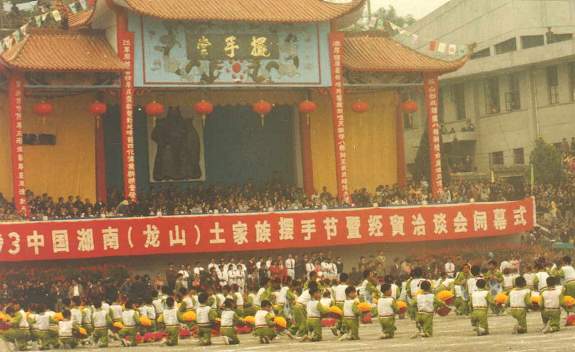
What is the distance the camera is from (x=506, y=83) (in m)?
52.8

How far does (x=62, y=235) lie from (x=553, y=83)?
24262mm

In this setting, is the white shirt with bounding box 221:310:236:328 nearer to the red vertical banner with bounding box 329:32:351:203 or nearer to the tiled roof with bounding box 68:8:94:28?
the red vertical banner with bounding box 329:32:351:203

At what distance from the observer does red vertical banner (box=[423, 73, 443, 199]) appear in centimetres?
4334

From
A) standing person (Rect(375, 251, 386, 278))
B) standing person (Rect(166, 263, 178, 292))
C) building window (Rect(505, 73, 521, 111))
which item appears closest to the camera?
standing person (Rect(166, 263, 178, 292))

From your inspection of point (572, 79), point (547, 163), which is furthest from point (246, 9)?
point (572, 79)

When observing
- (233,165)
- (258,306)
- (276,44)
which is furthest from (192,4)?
(258,306)

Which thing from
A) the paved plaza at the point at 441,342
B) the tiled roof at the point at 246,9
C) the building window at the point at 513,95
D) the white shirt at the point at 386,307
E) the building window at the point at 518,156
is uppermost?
the tiled roof at the point at 246,9

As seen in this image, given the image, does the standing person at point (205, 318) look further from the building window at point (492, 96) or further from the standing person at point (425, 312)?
the building window at point (492, 96)

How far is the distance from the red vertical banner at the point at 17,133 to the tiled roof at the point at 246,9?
429cm

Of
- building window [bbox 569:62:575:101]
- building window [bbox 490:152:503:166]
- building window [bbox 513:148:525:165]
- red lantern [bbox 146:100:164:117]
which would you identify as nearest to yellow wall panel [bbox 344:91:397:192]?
building window [bbox 513:148:525:165]

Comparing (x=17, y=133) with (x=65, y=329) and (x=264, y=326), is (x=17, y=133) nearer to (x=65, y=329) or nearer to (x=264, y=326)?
(x=65, y=329)

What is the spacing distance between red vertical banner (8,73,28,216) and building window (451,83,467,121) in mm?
24286

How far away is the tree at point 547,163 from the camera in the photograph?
150ft

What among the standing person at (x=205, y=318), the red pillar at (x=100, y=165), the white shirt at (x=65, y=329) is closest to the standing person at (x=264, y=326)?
the standing person at (x=205, y=318)
